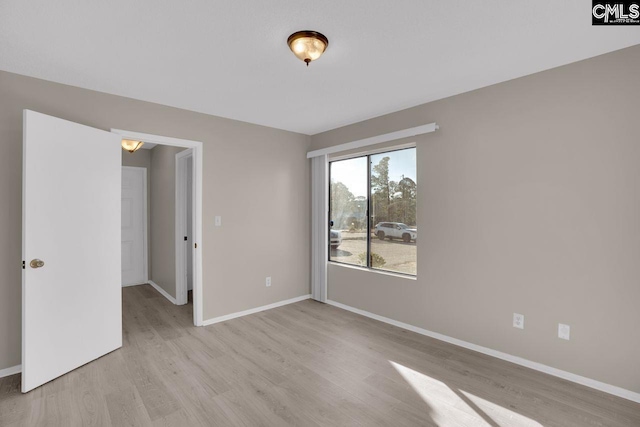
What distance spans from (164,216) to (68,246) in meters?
2.45

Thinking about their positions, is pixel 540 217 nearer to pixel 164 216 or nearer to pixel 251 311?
pixel 251 311

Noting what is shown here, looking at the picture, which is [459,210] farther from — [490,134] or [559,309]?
[559,309]

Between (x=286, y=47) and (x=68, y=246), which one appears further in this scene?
(x=68, y=246)

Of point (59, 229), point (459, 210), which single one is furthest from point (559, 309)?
point (59, 229)

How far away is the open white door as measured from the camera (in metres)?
2.43

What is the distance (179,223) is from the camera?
452 cm

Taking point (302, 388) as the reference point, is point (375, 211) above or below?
above

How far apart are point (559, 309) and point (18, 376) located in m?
4.47

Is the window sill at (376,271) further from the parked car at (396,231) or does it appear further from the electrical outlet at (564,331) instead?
the electrical outlet at (564,331)

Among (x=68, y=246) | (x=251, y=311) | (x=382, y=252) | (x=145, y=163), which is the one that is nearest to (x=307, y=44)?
(x=68, y=246)

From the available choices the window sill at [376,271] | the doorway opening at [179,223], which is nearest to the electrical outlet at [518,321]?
the window sill at [376,271]

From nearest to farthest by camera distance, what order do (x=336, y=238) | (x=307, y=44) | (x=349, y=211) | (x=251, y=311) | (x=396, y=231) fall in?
1. (x=307, y=44)
2. (x=396, y=231)
3. (x=251, y=311)
4. (x=349, y=211)
5. (x=336, y=238)

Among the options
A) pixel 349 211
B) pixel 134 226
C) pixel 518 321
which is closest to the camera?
pixel 518 321

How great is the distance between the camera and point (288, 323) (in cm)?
381
